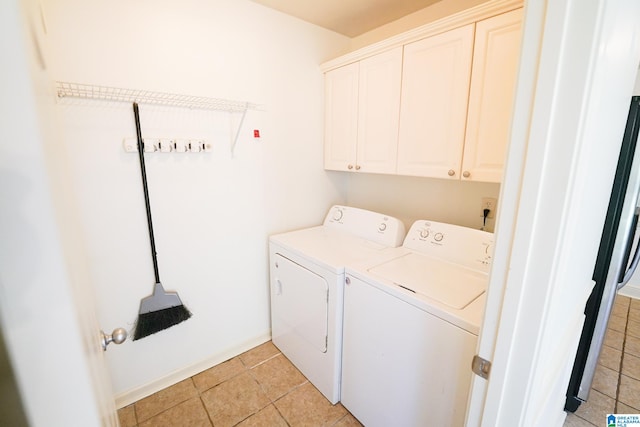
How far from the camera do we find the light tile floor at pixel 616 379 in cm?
167

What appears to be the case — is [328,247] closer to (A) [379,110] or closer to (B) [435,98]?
(A) [379,110]

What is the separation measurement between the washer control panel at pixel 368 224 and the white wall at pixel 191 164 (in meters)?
0.24

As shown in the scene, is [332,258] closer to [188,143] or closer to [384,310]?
[384,310]

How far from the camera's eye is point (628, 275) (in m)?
1.56

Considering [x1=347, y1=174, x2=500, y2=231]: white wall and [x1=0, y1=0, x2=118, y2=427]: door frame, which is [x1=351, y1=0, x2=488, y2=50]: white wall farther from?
[x1=0, y1=0, x2=118, y2=427]: door frame

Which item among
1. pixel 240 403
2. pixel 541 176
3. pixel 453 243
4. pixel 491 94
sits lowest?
pixel 240 403

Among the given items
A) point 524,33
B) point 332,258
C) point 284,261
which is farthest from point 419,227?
point 524,33

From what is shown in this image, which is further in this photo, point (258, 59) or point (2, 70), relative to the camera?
point (258, 59)

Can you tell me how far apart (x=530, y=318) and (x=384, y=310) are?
0.80m

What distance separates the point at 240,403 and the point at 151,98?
195cm

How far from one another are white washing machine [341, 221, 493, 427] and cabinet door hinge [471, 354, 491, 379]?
0.30 m

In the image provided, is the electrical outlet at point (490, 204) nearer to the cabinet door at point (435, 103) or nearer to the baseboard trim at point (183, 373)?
the cabinet door at point (435, 103)

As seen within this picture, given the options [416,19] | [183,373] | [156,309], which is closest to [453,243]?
[416,19]

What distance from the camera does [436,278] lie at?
1422 millimetres
